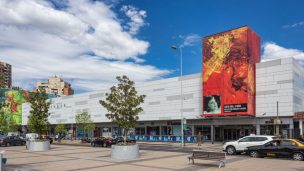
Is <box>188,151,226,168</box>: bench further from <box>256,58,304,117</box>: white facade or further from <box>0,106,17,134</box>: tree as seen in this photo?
<box>0,106,17,134</box>: tree

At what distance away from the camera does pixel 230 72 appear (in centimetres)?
4534

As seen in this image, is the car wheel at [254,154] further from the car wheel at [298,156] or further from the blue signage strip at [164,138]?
the blue signage strip at [164,138]

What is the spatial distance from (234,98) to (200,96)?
24.6 ft

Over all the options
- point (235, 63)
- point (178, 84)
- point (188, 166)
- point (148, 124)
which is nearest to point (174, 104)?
point (178, 84)

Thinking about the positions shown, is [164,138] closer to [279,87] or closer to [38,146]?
[279,87]

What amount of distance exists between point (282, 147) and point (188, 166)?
8.13 m

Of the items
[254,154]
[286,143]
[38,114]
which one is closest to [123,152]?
[254,154]

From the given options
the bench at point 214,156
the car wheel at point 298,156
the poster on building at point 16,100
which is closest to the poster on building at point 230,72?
the car wheel at point 298,156

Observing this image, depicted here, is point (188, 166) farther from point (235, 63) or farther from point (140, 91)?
point (140, 91)

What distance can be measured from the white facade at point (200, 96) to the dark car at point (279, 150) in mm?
19751

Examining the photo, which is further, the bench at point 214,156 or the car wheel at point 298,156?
the car wheel at point 298,156

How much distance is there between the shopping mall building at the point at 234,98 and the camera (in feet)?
139

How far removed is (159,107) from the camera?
5838 cm

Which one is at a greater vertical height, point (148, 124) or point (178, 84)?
point (178, 84)
